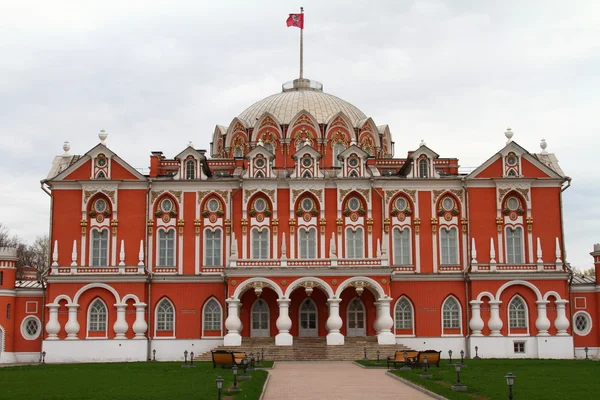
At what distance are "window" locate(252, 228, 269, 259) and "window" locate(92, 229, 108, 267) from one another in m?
9.02

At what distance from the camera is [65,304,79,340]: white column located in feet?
168

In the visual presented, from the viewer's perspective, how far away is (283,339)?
49.9m

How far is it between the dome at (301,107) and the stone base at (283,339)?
16.7 m

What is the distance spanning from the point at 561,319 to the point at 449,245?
25.9 feet

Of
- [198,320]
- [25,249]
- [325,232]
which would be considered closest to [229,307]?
[198,320]

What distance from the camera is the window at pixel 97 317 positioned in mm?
52062

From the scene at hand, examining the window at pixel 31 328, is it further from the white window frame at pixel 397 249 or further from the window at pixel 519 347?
the window at pixel 519 347

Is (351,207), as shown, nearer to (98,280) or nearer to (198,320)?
(198,320)

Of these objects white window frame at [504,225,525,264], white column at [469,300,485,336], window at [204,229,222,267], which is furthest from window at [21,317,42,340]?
white window frame at [504,225,525,264]

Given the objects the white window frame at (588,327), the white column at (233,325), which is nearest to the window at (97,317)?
the white column at (233,325)

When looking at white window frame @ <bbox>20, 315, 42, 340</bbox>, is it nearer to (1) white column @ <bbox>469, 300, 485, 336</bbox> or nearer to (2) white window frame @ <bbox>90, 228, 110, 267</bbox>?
(2) white window frame @ <bbox>90, 228, 110, 267</bbox>

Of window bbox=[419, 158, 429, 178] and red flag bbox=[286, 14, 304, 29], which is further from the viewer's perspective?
red flag bbox=[286, 14, 304, 29]

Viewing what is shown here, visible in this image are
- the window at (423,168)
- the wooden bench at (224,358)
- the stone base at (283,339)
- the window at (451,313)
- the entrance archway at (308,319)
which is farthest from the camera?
the window at (423,168)

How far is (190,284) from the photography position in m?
53.5
